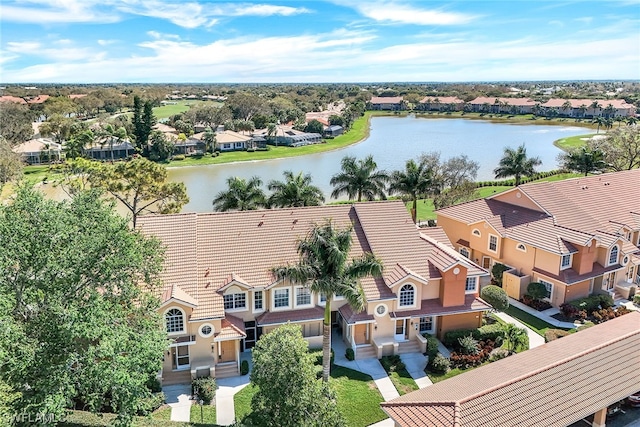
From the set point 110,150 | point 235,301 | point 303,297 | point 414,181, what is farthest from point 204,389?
point 110,150

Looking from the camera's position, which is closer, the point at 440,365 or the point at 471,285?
the point at 440,365

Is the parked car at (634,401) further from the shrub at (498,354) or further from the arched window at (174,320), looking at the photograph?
the arched window at (174,320)

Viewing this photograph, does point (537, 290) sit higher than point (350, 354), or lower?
higher

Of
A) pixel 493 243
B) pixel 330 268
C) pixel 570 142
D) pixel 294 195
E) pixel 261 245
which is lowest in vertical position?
pixel 493 243

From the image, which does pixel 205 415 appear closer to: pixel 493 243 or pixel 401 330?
pixel 401 330

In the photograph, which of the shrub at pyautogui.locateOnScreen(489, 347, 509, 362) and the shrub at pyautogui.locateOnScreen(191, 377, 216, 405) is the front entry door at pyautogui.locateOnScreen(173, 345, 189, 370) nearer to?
the shrub at pyautogui.locateOnScreen(191, 377, 216, 405)

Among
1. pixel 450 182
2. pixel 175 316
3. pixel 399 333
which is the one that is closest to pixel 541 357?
pixel 399 333
